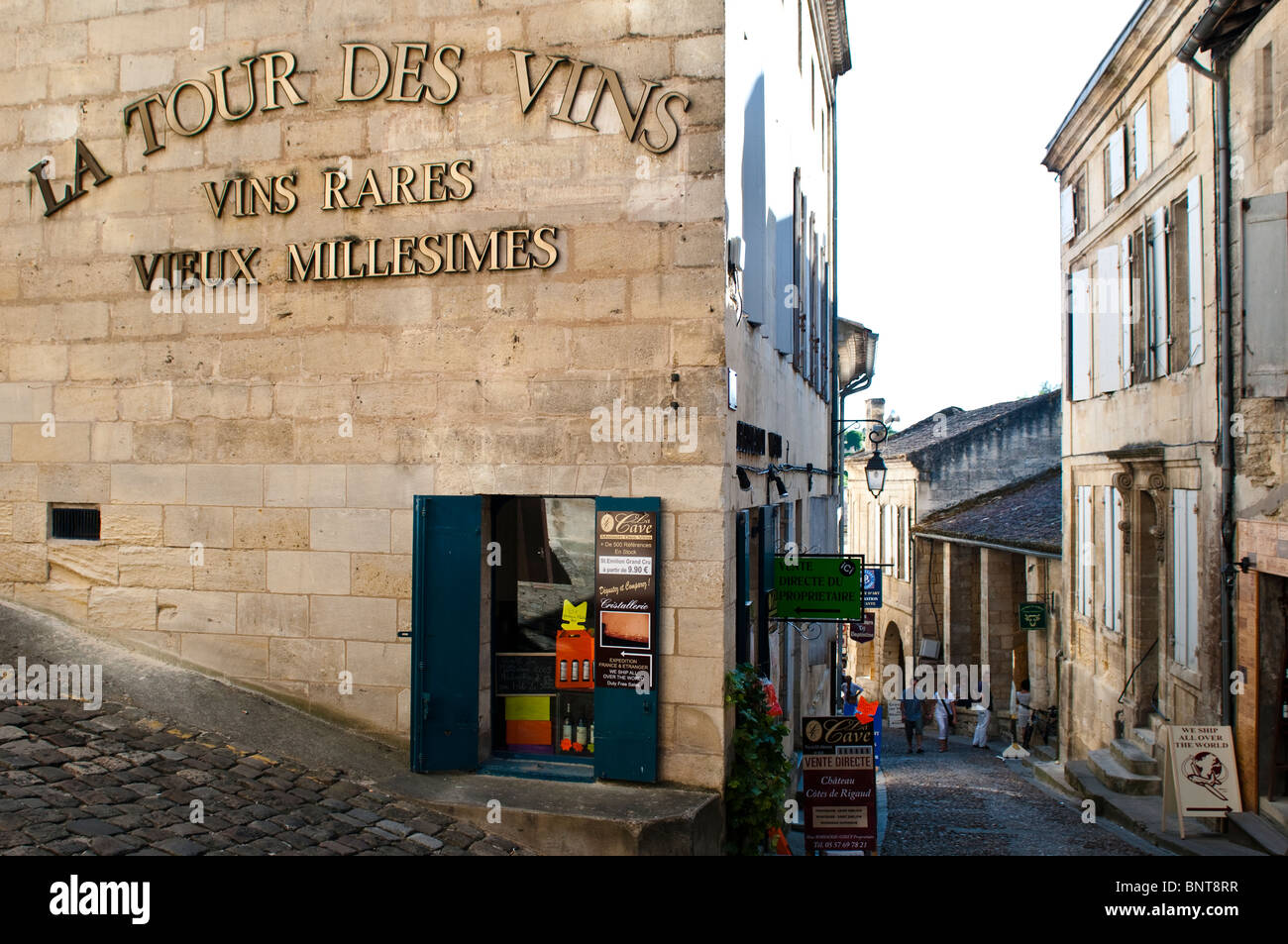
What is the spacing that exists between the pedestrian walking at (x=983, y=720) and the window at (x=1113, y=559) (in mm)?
8736

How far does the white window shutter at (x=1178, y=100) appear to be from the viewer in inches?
499

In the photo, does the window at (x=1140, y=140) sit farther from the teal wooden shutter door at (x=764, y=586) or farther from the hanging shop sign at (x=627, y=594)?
the hanging shop sign at (x=627, y=594)

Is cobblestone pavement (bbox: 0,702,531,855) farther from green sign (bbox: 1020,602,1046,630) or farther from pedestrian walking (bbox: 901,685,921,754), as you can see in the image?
pedestrian walking (bbox: 901,685,921,754)

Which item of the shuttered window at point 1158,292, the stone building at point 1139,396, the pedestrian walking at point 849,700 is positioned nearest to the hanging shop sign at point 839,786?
the stone building at point 1139,396

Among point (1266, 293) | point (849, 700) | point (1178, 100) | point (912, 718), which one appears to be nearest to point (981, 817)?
point (1266, 293)

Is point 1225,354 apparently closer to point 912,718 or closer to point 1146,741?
point 1146,741

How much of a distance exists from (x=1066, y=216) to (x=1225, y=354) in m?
8.02

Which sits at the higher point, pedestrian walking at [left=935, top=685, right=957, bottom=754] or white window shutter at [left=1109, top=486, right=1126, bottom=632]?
white window shutter at [left=1109, top=486, right=1126, bottom=632]

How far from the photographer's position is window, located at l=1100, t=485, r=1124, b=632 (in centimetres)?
1527

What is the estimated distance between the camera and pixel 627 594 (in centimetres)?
691

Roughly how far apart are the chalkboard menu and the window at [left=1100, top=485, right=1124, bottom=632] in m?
10.5

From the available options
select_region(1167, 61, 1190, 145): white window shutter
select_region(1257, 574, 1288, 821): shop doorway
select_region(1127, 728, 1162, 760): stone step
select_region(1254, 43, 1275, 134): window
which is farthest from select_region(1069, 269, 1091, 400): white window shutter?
select_region(1257, 574, 1288, 821): shop doorway
